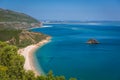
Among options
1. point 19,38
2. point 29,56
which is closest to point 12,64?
point 29,56

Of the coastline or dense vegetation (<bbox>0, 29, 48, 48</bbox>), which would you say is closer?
the coastline

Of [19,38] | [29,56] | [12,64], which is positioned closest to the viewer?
[12,64]

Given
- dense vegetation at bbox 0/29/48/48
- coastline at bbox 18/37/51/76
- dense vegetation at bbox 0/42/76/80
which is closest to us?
dense vegetation at bbox 0/42/76/80

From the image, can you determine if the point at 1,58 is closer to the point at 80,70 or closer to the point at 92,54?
the point at 80,70

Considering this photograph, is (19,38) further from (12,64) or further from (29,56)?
(12,64)

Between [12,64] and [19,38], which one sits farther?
[19,38]

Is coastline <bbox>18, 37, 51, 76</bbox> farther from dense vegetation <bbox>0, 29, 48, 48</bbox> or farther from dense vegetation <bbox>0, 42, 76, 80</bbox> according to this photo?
dense vegetation <bbox>0, 42, 76, 80</bbox>

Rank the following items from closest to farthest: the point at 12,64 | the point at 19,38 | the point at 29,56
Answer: the point at 12,64 < the point at 29,56 < the point at 19,38

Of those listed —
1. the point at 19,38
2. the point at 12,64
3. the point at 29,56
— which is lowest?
the point at 29,56

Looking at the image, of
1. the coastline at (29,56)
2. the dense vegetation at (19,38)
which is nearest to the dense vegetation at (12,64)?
the coastline at (29,56)

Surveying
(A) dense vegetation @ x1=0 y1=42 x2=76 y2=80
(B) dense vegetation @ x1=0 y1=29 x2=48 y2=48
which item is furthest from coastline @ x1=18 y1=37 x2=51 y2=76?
(A) dense vegetation @ x1=0 y1=42 x2=76 y2=80

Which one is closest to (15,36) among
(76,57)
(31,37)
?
(31,37)
